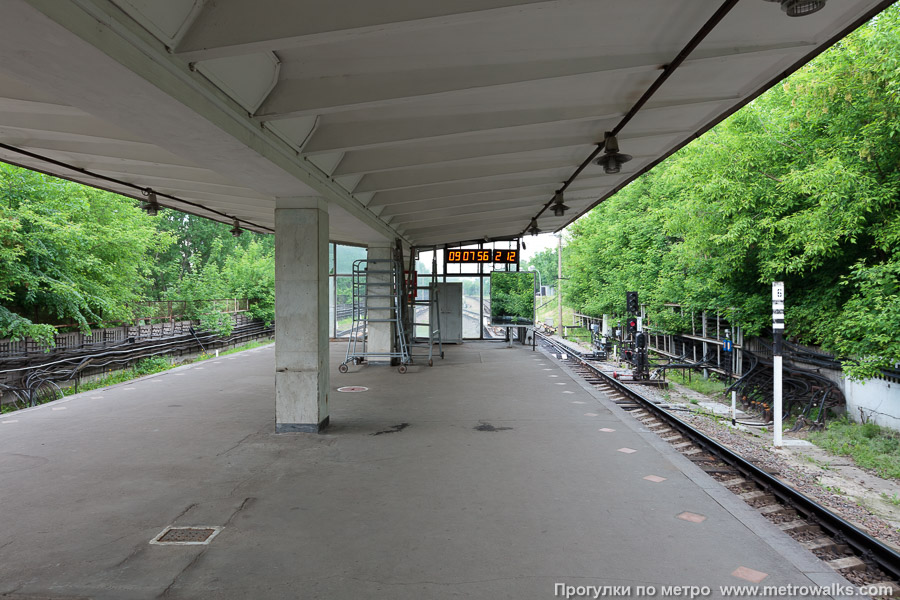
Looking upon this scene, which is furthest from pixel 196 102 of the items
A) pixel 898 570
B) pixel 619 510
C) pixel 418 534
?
pixel 898 570

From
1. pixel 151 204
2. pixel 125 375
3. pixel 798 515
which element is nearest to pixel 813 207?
pixel 798 515

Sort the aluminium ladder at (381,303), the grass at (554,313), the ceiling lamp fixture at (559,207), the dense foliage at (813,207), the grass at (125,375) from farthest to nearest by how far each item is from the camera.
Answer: the grass at (554,313) < the aluminium ladder at (381,303) < the grass at (125,375) < the ceiling lamp fixture at (559,207) < the dense foliage at (813,207)

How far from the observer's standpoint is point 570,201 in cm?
1141

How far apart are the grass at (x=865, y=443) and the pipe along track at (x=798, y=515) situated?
7.59 feet

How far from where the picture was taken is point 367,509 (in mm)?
4621

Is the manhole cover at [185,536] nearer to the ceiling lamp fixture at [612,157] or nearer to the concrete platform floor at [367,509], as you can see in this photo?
the concrete platform floor at [367,509]

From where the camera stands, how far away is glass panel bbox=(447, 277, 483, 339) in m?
21.9

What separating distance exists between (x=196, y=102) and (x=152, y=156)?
115 inches

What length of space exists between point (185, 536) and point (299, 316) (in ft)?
11.6

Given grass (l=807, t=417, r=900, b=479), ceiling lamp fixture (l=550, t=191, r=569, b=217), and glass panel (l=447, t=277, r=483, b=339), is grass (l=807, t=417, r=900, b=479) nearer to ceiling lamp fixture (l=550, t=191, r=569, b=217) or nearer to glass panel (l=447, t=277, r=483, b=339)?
ceiling lamp fixture (l=550, t=191, r=569, b=217)

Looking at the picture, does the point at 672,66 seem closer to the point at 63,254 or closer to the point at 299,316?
the point at 299,316

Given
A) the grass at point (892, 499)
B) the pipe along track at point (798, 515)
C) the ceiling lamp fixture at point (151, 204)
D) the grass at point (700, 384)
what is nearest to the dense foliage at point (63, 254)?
the ceiling lamp fixture at point (151, 204)

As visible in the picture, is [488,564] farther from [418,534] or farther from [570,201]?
[570,201]

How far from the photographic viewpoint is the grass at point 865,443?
7030mm
